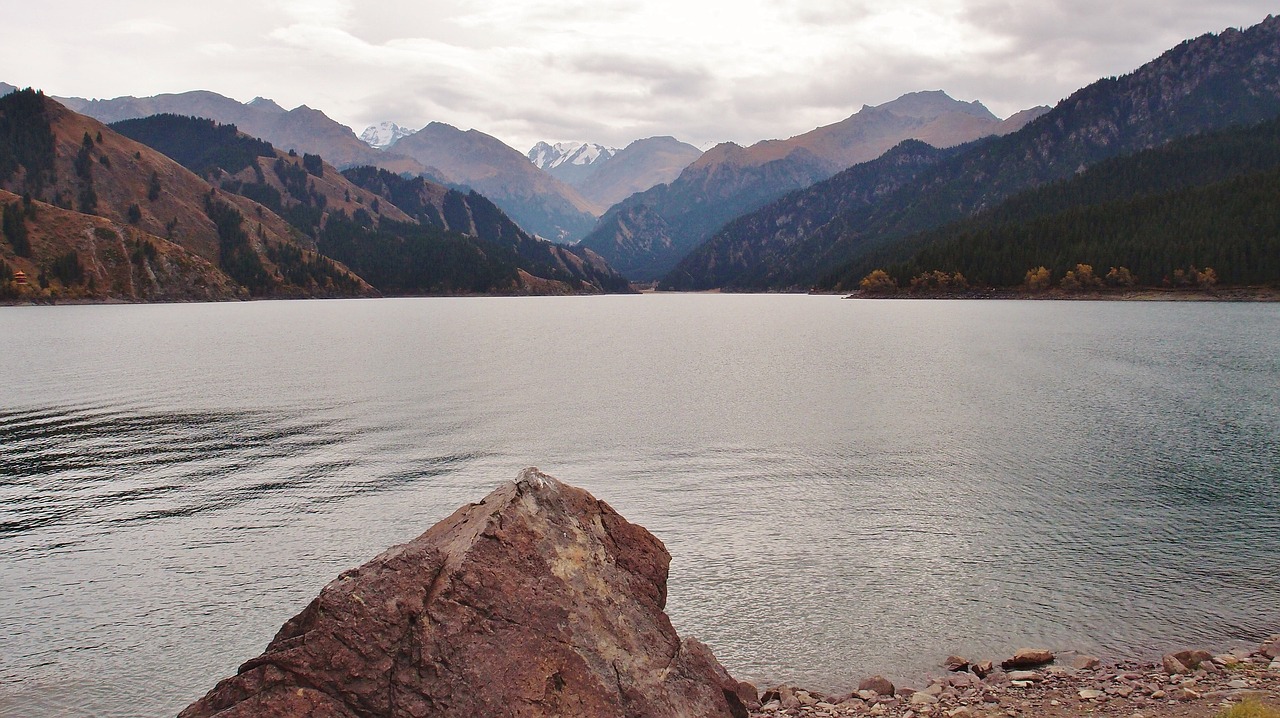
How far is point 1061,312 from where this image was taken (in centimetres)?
18412

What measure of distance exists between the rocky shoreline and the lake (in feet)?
3.96

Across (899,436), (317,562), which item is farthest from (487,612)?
(899,436)

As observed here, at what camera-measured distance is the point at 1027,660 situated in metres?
19.5

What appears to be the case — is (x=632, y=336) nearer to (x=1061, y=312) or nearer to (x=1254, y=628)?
(x=1061, y=312)

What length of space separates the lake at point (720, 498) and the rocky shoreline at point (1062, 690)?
1.21 meters

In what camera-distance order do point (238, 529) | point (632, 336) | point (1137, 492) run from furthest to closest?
point (632, 336)
point (1137, 492)
point (238, 529)

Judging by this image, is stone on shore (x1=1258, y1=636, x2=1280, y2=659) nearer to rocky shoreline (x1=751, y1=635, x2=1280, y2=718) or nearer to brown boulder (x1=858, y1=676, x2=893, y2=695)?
rocky shoreline (x1=751, y1=635, x2=1280, y2=718)

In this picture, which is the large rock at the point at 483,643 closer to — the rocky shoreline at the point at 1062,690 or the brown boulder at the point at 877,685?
the rocky shoreline at the point at 1062,690

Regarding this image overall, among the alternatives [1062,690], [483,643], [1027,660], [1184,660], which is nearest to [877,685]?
[1062,690]

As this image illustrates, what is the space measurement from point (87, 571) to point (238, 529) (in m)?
5.41

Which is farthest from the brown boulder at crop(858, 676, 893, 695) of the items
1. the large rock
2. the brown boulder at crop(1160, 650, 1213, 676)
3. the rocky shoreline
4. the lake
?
the brown boulder at crop(1160, 650, 1213, 676)

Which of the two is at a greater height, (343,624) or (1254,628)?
(343,624)

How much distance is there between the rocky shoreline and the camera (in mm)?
16359

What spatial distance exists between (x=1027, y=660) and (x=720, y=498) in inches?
682
